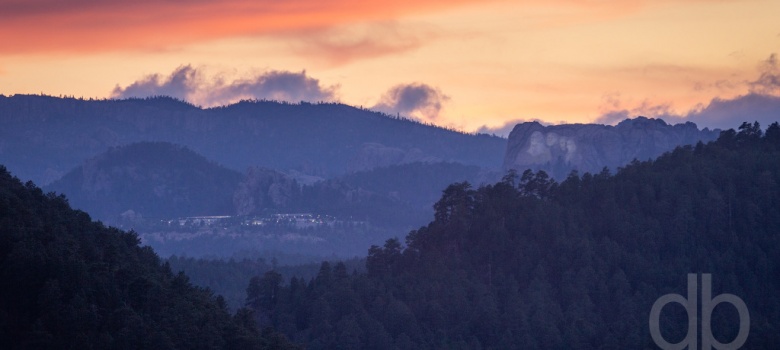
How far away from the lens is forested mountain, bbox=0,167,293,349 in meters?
106

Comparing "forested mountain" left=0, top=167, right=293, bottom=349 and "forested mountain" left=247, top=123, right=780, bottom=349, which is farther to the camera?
"forested mountain" left=247, top=123, right=780, bottom=349

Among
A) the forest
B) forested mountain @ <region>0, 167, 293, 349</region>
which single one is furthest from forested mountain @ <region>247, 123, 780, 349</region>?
forested mountain @ <region>0, 167, 293, 349</region>

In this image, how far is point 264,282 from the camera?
598ft

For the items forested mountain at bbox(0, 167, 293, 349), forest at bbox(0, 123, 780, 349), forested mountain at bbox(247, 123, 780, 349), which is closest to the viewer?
forested mountain at bbox(0, 167, 293, 349)

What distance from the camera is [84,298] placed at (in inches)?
4373

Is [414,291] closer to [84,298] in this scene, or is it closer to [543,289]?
[543,289]

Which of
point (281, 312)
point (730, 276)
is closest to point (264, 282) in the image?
point (281, 312)

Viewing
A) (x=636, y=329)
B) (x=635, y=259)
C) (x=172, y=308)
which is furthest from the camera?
(x=635, y=259)

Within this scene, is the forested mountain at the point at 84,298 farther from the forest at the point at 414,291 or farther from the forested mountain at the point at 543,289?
the forested mountain at the point at 543,289

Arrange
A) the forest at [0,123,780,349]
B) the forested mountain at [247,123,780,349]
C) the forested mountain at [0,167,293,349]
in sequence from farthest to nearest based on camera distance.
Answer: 1. the forested mountain at [247,123,780,349]
2. the forest at [0,123,780,349]
3. the forested mountain at [0,167,293,349]

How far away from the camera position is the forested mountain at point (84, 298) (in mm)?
106500

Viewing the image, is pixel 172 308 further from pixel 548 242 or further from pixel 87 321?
pixel 548 242

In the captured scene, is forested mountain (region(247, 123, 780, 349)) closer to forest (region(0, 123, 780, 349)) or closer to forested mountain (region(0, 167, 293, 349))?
forest (region(0, 123, 780, 349))

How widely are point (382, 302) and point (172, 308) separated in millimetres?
56156
